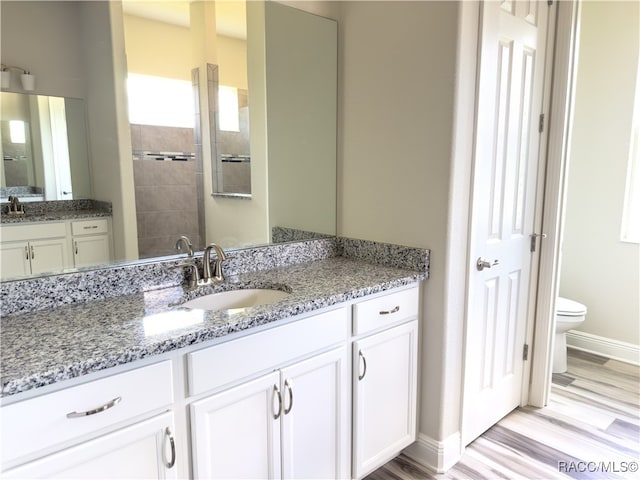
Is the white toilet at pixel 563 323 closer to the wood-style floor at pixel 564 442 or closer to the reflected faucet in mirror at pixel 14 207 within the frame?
the wood-style floor at pixel 564 442

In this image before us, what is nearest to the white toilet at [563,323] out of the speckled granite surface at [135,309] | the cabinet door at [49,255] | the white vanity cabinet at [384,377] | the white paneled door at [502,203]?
the white paneled door at [502,203]

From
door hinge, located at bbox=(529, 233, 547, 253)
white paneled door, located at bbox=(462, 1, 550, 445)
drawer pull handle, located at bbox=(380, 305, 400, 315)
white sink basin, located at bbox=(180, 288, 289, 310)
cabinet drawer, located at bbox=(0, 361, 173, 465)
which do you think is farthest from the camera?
door hinge, located at bbox=(529, 233, 547, 253)

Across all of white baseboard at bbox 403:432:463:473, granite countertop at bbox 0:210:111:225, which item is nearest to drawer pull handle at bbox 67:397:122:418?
granite countertop at bbox 0:210:111:225

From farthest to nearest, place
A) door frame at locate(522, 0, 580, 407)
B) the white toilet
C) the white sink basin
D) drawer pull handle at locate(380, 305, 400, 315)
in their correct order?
the white toilet, door frame at locate(522, 0, 580, 407), drawer pull handle at locate(380, 305, 400, 315), the white sink basin

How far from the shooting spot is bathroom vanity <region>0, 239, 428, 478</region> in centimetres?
102

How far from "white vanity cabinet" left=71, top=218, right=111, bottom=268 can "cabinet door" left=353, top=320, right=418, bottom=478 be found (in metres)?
1.00

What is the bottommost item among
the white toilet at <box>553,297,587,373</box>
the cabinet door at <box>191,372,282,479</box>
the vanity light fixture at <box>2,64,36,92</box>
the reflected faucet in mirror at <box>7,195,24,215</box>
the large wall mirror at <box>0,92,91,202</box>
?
the white toilet at <box>553,297,587,373</box>

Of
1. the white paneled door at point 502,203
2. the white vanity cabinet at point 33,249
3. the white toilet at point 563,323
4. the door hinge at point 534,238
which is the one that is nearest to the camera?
the white vanity cabinet at point 33,249

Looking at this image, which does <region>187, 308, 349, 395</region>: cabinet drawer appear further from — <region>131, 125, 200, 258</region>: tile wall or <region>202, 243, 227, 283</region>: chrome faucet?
<region>131, 125, 200, 258</region>: tile wall

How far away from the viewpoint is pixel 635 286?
3051 mm

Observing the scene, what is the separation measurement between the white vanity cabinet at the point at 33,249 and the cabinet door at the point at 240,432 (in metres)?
0.72

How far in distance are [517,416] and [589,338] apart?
1.25 m

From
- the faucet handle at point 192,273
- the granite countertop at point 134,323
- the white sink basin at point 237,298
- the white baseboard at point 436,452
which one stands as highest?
the faucet handle at point 192,273

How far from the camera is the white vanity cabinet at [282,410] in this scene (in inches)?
51.6
